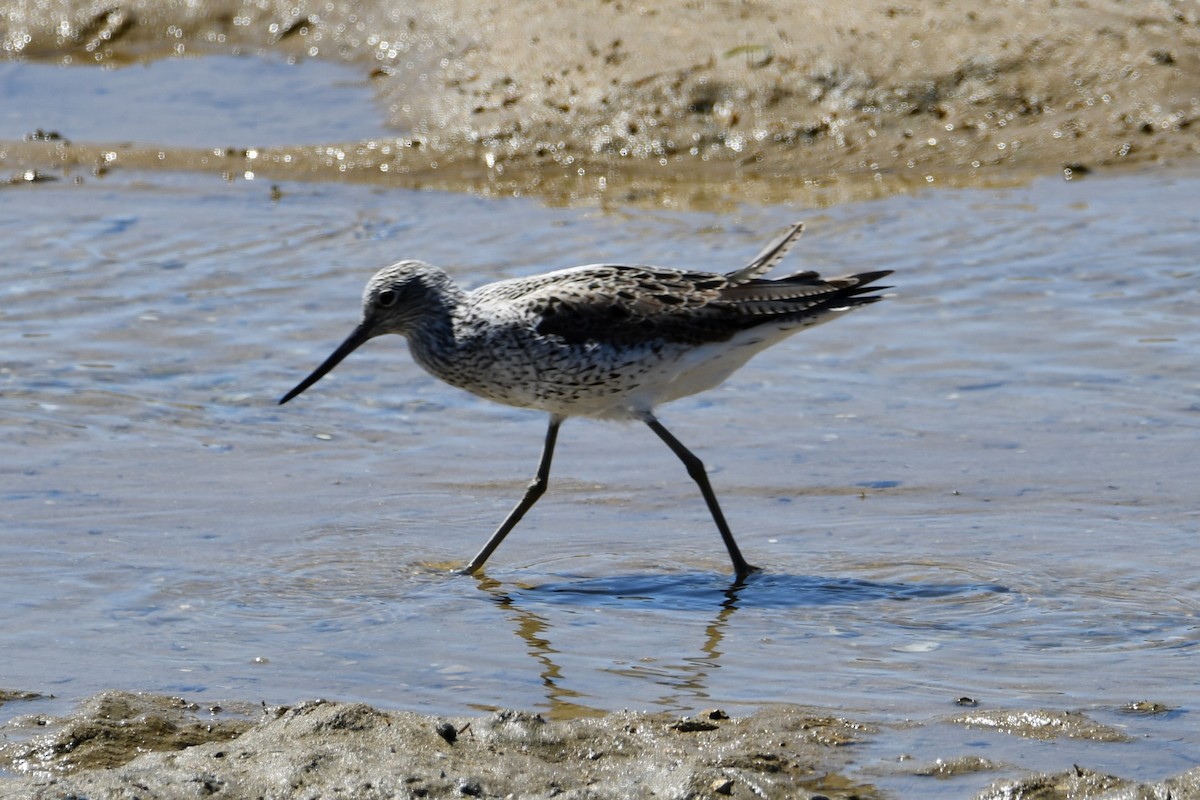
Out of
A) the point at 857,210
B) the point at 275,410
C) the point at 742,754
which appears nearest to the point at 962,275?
the point at 857,210

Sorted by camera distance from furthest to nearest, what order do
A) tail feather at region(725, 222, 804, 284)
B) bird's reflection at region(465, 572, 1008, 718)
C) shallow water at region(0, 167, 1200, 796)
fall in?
tail feather at region(725, 222, 804, 284), bird's reflection at region(465, 572, 1008, 718), shallow water at region(0, 167, 1200, 796)

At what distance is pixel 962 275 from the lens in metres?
9.94

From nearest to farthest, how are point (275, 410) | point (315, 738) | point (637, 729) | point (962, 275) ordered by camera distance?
1. point (315, 738)
2. point (637, 729)
3. point (275, 410)
4. point (962, 275)

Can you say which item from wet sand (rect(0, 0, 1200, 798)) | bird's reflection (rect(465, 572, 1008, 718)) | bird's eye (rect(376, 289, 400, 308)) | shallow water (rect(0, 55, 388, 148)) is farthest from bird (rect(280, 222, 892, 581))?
shallow water (rect(0, 55, 388, 148))

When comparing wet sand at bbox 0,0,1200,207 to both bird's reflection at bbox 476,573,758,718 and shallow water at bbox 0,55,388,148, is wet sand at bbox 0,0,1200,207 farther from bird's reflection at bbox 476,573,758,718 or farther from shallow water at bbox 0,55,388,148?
bird's reflection at bbox 476,573,758,718

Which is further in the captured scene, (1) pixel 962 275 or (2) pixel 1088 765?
(1) pixel 962 275

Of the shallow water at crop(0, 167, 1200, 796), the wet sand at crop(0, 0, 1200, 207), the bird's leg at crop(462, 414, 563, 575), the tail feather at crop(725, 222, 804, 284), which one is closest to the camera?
the shallow water at crop(0, 167, 1200, 796)

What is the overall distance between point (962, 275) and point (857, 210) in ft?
5.05

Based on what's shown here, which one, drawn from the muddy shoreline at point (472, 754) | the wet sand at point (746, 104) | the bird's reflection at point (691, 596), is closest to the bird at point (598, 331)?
the bird's reflection at point (691, 596)

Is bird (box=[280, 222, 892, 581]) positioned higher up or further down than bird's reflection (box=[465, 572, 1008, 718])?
higher up

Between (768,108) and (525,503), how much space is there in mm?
6601

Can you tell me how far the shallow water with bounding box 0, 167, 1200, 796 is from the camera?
17.3 ft

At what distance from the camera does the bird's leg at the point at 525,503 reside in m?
6.48

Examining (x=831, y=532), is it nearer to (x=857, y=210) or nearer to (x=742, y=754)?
(x=742, y=754)
